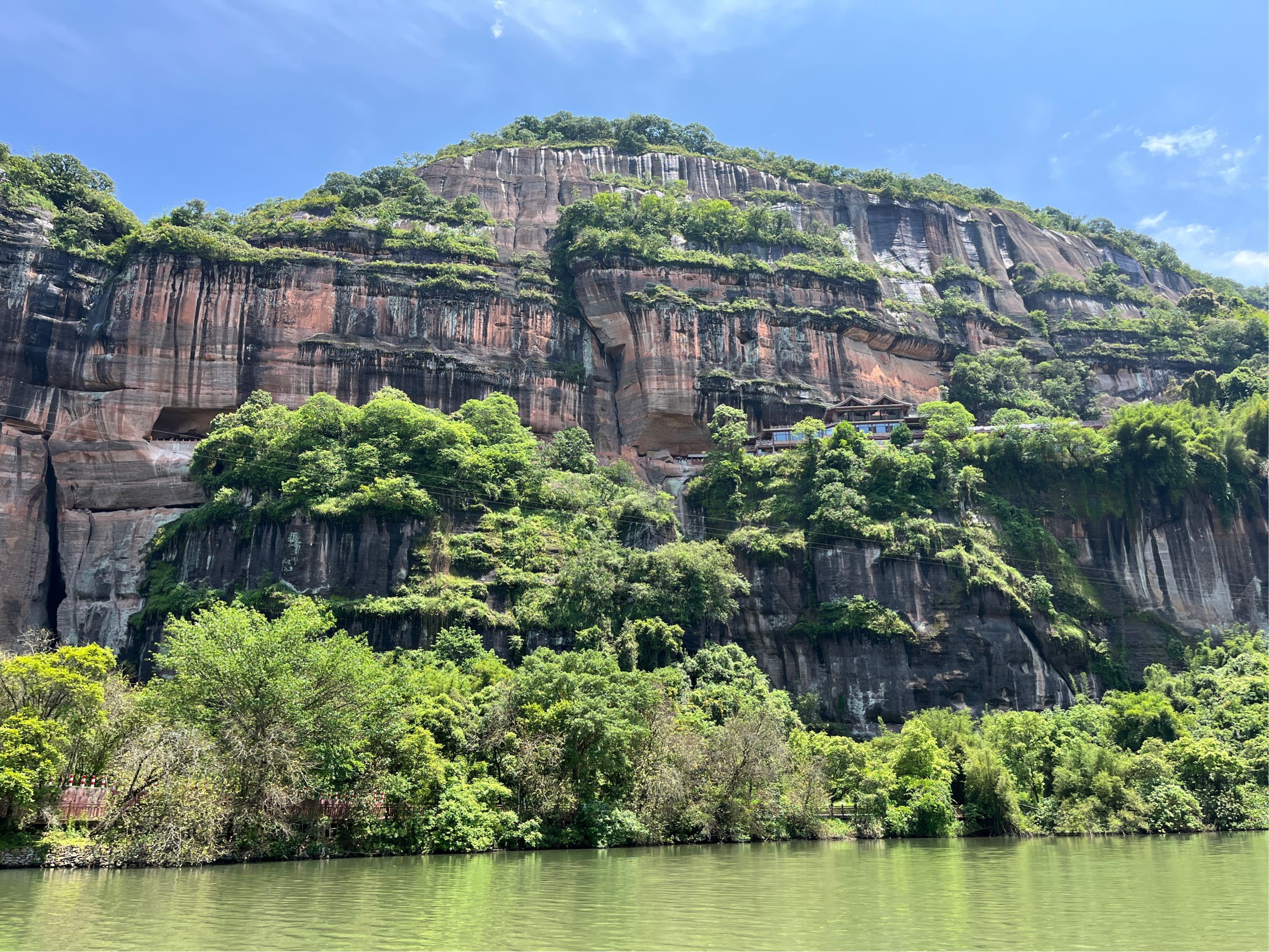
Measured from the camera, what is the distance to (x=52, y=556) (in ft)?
140

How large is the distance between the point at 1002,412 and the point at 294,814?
4108cm

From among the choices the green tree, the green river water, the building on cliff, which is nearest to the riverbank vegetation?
the green tree

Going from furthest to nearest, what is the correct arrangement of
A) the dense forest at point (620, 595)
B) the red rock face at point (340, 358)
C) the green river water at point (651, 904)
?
the red rock face at point (340, 358), the dense forest at point (620, 595), the green river water at point (651, 904)

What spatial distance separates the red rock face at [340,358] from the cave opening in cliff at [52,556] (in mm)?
150

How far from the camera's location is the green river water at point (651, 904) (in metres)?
11.6

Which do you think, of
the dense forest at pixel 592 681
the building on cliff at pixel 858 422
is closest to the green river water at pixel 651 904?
the dense forest at pixel 592 681

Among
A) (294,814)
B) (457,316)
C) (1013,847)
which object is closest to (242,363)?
(457,316)

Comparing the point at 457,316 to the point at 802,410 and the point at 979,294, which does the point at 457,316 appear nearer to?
the point at 802,410

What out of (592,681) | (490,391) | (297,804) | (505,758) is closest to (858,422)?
(490,391)

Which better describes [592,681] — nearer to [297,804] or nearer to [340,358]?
[297,804]

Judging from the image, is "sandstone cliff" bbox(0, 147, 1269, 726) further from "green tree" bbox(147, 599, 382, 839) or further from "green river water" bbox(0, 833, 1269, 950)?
"green river water" bbox(0, 833, 1269, 950)

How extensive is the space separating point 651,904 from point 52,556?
1487 inches

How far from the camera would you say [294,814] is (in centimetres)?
2109

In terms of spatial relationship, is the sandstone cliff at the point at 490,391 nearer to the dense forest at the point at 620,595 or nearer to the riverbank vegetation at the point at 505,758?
the dense forest at the point at 620,595
